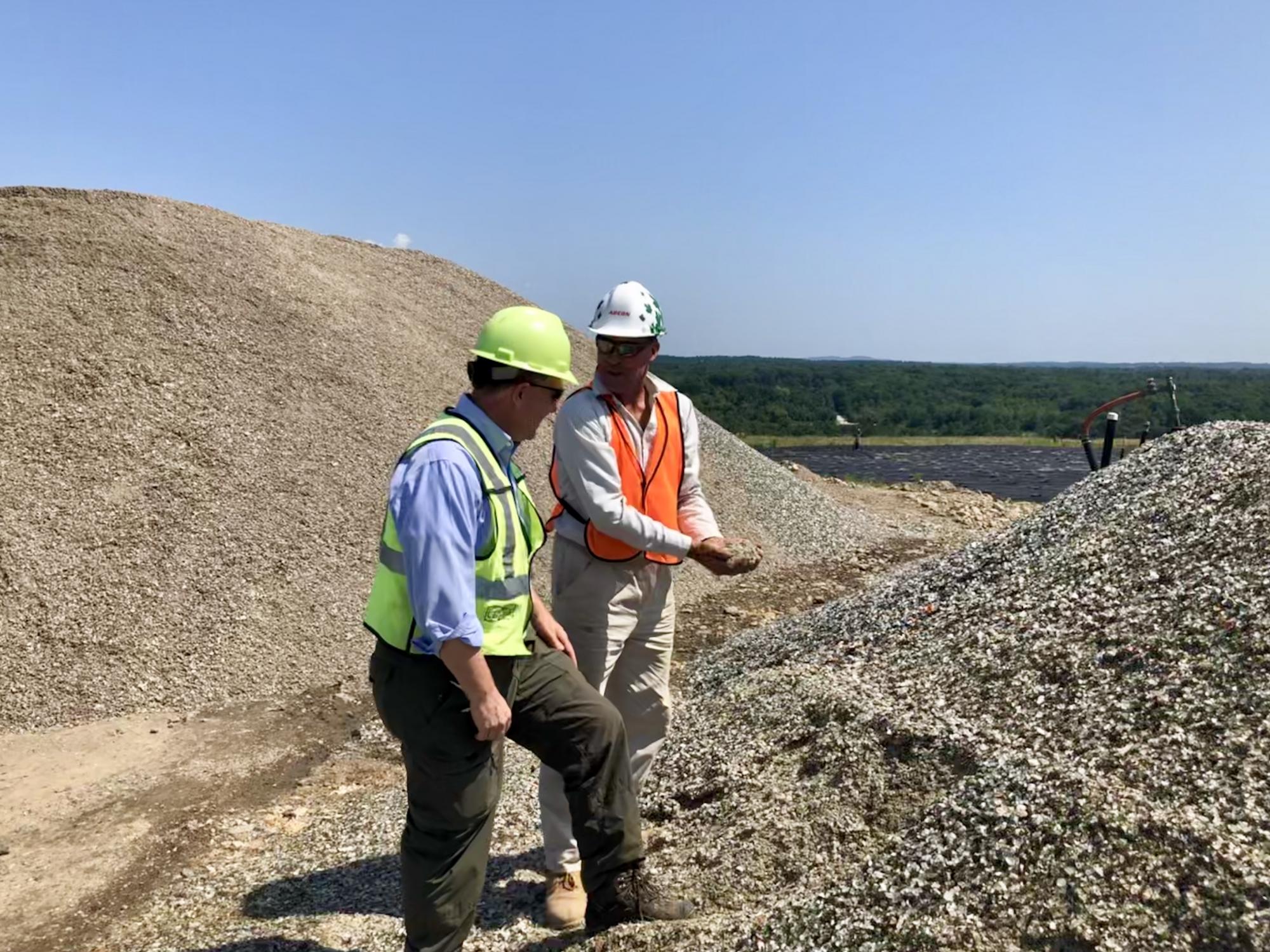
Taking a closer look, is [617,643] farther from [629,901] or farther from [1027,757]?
[1027,757]

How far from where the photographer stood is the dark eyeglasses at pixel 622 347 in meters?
3.50

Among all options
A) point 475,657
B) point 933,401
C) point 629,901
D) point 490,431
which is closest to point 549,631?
point 475,657

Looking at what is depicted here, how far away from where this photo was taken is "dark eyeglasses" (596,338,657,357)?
11.5 feet

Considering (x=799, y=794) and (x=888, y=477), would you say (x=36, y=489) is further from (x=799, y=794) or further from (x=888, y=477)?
(x=888, y=477)

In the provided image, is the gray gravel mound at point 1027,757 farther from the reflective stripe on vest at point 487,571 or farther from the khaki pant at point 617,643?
the reflective stripe on vest at point 487,571

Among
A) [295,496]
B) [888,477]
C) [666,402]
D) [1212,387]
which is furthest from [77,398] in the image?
[1212,387]

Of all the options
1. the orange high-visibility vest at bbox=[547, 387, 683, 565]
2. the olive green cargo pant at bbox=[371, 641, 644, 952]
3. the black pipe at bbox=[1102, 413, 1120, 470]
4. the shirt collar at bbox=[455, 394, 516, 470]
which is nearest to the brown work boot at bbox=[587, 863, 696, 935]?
the olive green cargo pant at bbox=[371, 641, 644, 952]

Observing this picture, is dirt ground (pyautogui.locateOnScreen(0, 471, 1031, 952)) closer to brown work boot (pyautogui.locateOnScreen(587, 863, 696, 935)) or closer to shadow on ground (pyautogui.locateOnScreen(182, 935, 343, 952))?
shadow on ground (pyautogui.locateOnScreen(182, 935, 343, 952))

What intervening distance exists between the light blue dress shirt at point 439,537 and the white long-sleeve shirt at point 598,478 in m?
0.80

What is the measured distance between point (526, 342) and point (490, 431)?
11.4 inches

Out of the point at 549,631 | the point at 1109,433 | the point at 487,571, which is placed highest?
the point at 487,571

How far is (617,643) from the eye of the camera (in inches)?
141

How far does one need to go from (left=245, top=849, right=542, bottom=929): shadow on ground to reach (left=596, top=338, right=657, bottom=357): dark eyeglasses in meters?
2.20

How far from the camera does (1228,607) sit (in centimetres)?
387
